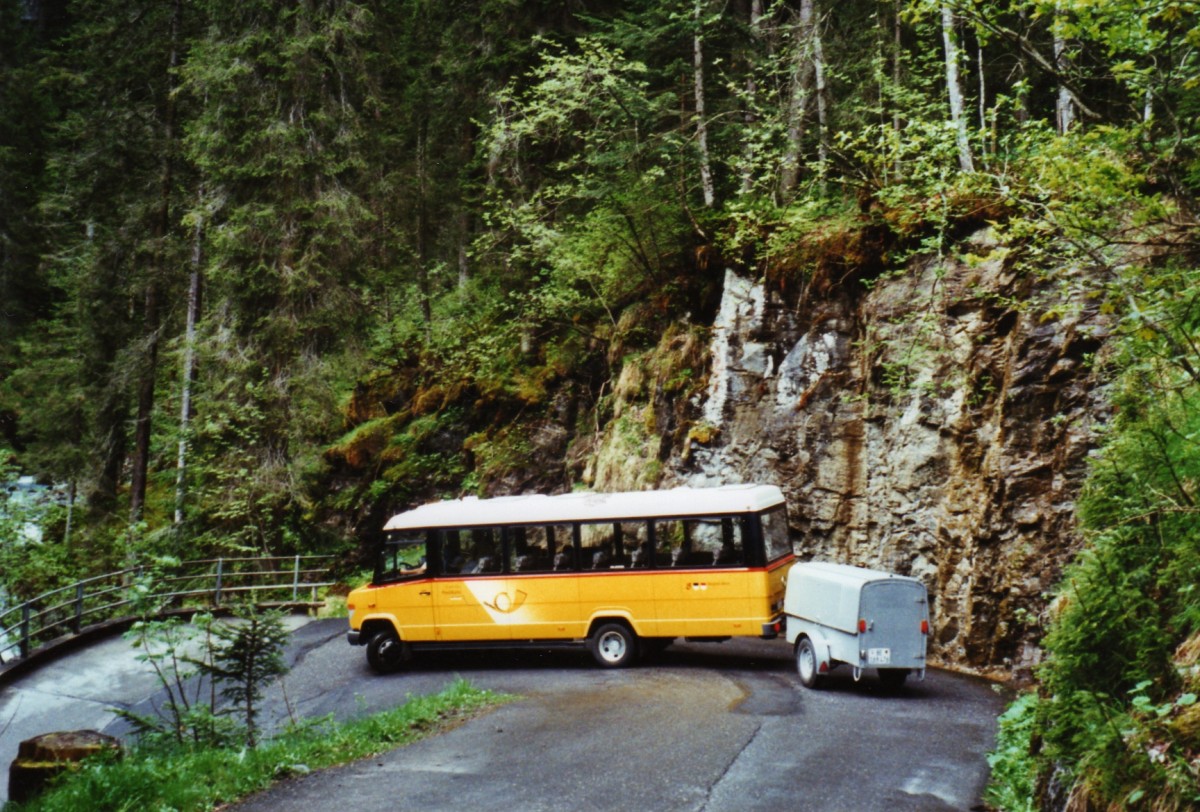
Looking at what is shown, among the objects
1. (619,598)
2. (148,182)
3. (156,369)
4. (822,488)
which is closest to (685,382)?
(822,488)

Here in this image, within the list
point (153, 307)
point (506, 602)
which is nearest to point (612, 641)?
point (506, 602)

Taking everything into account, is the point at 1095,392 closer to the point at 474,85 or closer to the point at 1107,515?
the point at 1107,515

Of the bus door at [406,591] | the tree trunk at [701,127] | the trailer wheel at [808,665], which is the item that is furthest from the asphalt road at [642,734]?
the tree trunk at [701,127]

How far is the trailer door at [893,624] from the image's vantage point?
11234 millimetres

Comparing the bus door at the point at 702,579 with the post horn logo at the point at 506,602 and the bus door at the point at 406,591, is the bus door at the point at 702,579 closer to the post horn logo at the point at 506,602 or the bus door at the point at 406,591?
the post horn logo at the point at 506,602

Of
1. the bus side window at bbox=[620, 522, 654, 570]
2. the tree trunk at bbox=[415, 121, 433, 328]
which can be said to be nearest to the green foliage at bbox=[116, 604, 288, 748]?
the bus side window at bbox=[620, 522, 654, 570]

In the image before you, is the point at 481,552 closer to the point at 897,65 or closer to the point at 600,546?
the point at 600,546

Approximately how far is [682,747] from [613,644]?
5.26 meters

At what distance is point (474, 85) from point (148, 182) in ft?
31.7

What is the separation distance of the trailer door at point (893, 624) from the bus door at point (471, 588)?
614 cm

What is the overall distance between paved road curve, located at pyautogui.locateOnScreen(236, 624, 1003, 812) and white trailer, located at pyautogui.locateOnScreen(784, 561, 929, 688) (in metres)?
0.47

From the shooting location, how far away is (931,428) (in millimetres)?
14430

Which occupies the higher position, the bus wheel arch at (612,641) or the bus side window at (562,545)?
the bus side window at (562,545)

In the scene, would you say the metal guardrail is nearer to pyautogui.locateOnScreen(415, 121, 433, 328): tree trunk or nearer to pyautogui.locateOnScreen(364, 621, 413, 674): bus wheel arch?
pyautogui.locateOnScreen(364, 621, 413, 674): bus wheel arch
